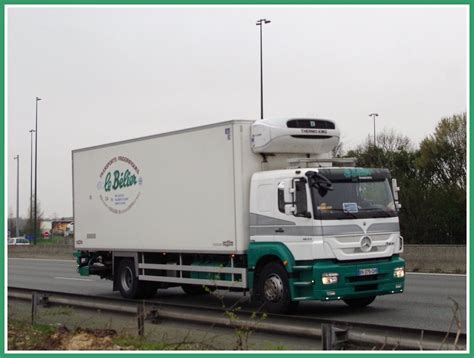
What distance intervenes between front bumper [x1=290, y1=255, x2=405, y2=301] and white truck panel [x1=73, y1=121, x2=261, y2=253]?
1665 millimetres

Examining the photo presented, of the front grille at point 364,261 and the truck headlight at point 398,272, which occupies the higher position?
the front grille at point 364,261

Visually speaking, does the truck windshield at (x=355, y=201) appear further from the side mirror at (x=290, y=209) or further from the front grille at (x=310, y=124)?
the front grille at (x=310, y=124)

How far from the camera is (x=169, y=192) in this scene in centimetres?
1594

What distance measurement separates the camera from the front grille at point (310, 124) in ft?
46.8

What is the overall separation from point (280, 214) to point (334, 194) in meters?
1.02

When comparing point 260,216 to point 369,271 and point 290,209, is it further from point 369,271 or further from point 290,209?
point 369,271

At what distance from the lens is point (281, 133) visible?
14.0 m

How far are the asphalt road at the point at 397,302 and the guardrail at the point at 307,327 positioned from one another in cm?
227

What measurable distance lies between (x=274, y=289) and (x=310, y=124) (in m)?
3.38

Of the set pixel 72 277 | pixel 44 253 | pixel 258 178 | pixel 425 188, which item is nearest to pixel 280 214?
pixel 258 178

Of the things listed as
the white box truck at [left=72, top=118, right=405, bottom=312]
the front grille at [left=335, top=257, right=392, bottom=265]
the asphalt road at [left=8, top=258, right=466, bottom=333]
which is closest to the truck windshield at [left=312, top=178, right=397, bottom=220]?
the white box truck at [left=72, top=118, right=405, bottom=312]

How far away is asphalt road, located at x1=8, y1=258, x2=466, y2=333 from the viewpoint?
12844mm

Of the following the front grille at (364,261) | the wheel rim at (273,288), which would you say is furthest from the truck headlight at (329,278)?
the wheel rim at (273,288)

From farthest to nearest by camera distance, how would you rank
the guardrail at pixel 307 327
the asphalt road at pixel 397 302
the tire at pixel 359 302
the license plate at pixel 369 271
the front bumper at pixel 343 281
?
the tire at pixel 359 302 → the license plate at pixel 369 271 → the asphalt road at pixel 397 302 → the front bumper at pixel 343 281 → the guardrail at pixel 307 327
